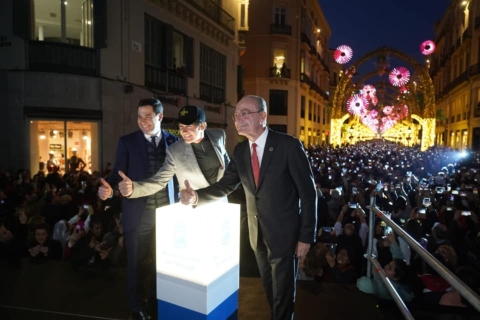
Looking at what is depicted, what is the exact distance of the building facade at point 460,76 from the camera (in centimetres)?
3412

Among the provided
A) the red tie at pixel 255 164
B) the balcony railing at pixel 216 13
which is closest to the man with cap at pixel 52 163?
the balcony railing at pixel 216 13

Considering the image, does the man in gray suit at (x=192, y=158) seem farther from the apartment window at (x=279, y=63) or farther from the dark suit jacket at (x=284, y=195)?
the apartment window at (x=279, y=63)

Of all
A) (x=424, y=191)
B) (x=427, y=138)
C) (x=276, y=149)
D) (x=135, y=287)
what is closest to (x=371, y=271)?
(x=276, y=149)

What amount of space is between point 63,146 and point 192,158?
1038 cm

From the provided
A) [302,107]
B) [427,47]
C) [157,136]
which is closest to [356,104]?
[427,47]

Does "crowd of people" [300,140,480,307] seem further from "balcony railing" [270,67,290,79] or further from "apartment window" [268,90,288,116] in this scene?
"balcony railing" [270,67,290,79]

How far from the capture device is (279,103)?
37219 millimetres

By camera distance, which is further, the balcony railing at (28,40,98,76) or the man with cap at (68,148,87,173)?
the man with cap at (68,148,87,173)

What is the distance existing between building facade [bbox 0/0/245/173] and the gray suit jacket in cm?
985

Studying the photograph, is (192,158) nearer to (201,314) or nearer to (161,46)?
(201,314)

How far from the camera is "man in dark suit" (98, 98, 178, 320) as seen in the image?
356 cm

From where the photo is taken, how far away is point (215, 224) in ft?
9.38

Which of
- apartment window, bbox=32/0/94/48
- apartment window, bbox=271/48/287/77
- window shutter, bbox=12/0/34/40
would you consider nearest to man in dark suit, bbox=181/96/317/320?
window shutter, bbox=12/0/34/40

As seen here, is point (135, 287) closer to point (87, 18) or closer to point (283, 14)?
point (87, 18)
